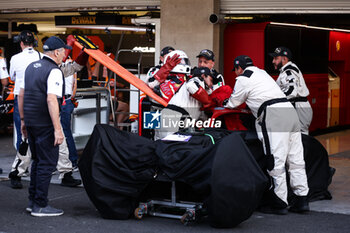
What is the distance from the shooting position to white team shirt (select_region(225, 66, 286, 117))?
7305 millimetres

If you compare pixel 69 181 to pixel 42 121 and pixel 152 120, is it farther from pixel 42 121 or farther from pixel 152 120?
pixel 42 121

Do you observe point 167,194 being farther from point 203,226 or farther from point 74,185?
point 74,185

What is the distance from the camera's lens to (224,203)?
20.0ft

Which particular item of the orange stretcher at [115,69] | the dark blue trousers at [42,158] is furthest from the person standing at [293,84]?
the dark blue trousers at [42,158]

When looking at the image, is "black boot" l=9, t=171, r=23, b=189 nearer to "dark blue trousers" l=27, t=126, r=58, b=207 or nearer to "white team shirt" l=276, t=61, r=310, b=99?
"dark blue trousers" l=27, t=126, r=58, b=207

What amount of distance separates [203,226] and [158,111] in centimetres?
214

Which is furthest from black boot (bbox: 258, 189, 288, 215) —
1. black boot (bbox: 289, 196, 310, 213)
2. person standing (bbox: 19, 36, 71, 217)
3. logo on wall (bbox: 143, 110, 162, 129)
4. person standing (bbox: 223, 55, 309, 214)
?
person standing (bbox: 19, 36, 71, 217)

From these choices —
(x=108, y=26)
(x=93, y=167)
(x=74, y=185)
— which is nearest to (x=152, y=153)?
(x=93, y=167)

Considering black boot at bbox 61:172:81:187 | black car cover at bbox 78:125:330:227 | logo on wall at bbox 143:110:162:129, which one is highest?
logo on wall at bbox 143:110:162:129

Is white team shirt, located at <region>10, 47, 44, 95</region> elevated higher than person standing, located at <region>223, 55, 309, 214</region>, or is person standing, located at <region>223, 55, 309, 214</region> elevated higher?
white team shirt, located at <region>10, 47, 44, 95</region>

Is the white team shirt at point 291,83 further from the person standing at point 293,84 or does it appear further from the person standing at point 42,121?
the person standing at point 42,121

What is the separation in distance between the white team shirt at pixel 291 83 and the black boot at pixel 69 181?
322 cm

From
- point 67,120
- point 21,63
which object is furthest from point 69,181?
point 21,63

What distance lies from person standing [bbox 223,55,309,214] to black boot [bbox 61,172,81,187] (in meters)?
2.61
